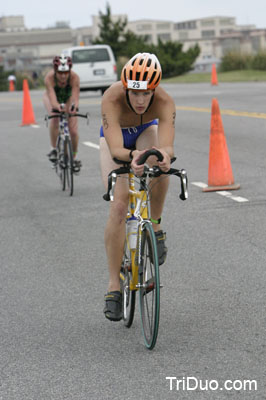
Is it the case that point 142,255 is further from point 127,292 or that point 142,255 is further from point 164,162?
point 164,162

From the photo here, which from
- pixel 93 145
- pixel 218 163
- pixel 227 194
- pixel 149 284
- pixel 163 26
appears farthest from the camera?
pixel 163 26

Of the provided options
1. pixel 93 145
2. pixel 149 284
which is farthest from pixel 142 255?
pixel 93 145

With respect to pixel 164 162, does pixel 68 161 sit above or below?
A: below

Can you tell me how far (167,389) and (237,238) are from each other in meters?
A: 4.09

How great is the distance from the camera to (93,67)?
32875 mm

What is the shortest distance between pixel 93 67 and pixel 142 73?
27.9 meters

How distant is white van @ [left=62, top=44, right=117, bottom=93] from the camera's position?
108ft

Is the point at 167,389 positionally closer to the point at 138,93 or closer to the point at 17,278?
the point at 138,93

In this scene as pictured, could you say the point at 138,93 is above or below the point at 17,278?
above

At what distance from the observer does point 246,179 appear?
1209cm

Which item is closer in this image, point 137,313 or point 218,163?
point 137,313

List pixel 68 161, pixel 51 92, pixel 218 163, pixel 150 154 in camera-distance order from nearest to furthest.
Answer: pixel 150 154 → pixel 218 163 → pixel 68 161 → pixel 51 92

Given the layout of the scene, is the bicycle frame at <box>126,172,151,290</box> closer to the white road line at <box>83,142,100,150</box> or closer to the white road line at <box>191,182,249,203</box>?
the white road line at <box>191,182,249,203</box>

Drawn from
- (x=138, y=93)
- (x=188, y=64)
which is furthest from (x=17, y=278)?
(x=188, y=64)
